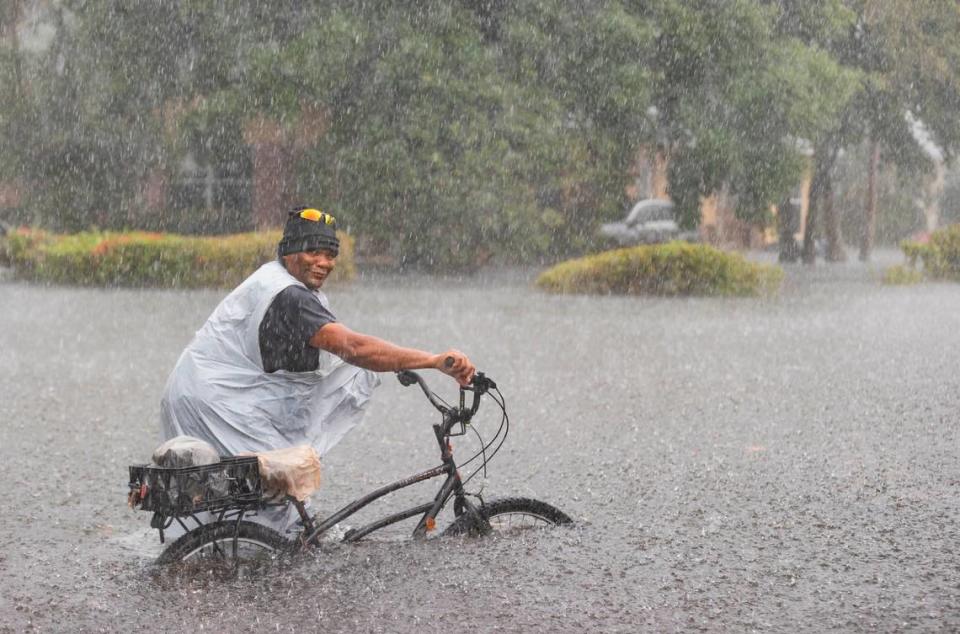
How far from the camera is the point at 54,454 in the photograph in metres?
8.06

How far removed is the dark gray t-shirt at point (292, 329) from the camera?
190 inches

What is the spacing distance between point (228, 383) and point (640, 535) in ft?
6.62

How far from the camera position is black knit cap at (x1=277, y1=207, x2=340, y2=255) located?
500 centimetres

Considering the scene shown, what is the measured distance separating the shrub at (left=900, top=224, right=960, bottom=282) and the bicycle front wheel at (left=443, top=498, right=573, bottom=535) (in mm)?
24114

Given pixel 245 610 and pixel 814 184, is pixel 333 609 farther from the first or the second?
pixel 814 184

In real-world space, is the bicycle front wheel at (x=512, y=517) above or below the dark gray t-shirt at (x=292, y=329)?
below

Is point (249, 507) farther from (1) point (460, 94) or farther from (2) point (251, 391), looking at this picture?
(1) point (460, 94)

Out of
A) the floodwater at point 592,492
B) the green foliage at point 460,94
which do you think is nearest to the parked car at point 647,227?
the green foliage at point 460,94

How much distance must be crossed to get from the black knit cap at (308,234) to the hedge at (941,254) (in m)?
24.7

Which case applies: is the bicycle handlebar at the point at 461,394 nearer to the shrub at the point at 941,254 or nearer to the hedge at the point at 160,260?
the hedge at the point at 160,260

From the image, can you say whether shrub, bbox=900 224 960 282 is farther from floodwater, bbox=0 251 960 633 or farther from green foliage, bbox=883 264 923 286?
floodwater, bbox=0 251 960 633

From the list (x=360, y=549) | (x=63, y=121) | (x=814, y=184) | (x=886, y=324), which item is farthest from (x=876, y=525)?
(x=814, y=184)

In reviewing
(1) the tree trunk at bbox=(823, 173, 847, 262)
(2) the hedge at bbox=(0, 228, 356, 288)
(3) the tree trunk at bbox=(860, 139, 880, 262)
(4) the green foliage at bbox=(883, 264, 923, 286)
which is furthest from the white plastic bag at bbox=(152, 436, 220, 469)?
(3) the tree trunk at bbox=(860, 139, 880, 262)

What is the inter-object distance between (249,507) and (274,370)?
0.56 meters
